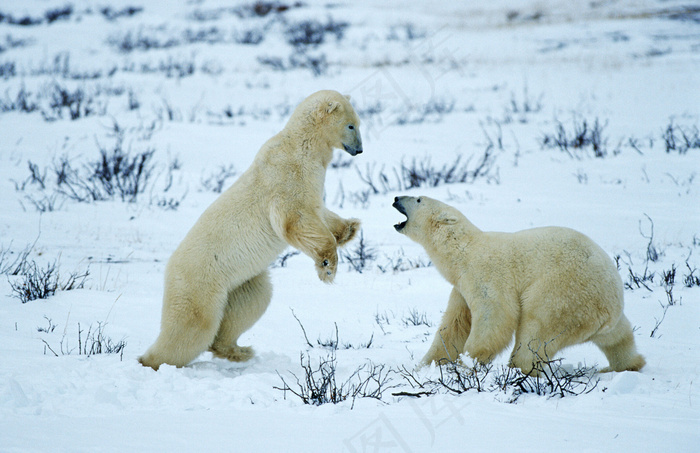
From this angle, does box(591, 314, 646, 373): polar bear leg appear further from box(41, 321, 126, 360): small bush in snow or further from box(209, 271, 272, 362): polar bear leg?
box(41, 321, 126, 360): small bush in snow

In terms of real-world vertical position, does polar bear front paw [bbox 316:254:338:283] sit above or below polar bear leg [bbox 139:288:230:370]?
above

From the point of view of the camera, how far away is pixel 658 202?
765cm

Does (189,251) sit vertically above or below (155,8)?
below

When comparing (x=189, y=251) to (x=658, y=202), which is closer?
(x=189, y=251)

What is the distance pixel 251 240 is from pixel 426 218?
124 cm

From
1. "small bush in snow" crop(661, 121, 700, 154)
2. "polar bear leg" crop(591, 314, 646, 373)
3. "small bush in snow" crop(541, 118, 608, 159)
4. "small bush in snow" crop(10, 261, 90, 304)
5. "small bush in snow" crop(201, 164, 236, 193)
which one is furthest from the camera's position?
"small bush in snow" crop(541, 118, 608, 159)

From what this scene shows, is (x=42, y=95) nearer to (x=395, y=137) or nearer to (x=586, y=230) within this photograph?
(x=395, y=137)

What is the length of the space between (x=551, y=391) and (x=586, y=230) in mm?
4351

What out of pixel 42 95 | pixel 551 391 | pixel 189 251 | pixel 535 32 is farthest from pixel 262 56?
pixel 551 391

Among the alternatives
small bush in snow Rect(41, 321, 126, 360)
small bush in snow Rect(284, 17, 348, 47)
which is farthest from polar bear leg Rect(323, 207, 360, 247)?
small bush in snow Rect(284, 17, 348, 47)

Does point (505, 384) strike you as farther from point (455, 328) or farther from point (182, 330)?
point (182, 330)

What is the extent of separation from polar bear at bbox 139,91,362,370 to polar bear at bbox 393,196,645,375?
88cm

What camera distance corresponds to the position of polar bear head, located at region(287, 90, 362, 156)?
4.38 meters

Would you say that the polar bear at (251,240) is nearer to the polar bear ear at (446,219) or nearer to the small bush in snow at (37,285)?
the polar bear ear at (446,219)
